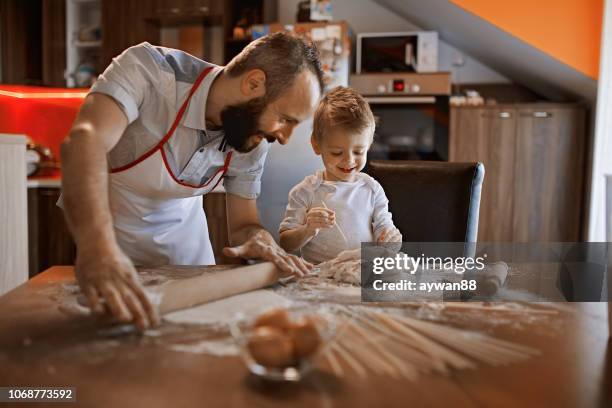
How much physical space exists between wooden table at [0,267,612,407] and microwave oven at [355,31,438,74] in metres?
3.19

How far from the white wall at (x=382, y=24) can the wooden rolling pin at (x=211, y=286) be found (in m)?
3.40

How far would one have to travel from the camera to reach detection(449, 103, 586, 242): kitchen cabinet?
3.55 meters

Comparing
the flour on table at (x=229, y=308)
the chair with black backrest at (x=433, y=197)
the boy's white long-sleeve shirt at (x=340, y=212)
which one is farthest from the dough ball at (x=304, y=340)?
the chair with black backrest at (x=433, y=197)

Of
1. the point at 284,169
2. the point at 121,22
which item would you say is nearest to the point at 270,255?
the point at 284,169

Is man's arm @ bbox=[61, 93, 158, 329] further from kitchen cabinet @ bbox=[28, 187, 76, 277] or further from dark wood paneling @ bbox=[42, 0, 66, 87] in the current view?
dark wood paneling @ bbox=[42, 0, 66, 87]

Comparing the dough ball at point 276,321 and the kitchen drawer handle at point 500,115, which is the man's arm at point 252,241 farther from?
the kitchen drawer handle at point 500,115

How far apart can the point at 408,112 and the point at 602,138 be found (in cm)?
122

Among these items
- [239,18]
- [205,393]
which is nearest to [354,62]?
[239,18]

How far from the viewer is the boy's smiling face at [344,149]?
1.40 meters

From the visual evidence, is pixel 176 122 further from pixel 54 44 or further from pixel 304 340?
pixel 54 44

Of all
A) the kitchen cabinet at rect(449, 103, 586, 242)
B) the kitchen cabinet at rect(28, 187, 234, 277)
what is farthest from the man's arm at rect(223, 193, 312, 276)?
the kitchen cabinet at rect(449, 103, 586, 242)

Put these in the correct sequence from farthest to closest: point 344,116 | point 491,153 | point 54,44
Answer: point 54,44 < point 491,153 < point 344,116

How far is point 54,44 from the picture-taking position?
12.9 ft

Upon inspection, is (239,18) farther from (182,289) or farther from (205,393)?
(205,393)
